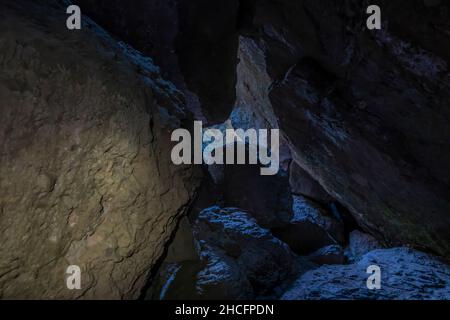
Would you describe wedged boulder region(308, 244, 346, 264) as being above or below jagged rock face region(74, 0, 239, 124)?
below

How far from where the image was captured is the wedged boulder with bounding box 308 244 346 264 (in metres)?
7.15

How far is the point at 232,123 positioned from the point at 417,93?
768cm

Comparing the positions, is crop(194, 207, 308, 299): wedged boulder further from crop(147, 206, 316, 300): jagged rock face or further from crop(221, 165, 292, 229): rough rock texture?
crop(221, 165, 292, 229): rough rock texture

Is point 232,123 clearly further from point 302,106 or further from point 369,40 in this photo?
point 369,40

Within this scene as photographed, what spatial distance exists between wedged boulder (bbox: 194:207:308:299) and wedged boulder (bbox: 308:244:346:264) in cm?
143

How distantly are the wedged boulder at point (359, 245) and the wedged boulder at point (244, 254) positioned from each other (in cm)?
425

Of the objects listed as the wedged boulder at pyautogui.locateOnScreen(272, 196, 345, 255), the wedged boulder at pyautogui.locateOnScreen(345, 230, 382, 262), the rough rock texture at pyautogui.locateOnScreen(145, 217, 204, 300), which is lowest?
the wedged boulder at pyautogui.locateOnScreen(345, 230, 382, 262)

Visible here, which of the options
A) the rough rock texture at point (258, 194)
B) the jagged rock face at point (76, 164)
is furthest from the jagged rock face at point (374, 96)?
the jagged rock face at point (76, 164)

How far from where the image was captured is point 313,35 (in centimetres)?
419

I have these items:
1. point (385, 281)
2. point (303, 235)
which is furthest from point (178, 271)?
point (303, 235)

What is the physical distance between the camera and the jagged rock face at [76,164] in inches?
76.0

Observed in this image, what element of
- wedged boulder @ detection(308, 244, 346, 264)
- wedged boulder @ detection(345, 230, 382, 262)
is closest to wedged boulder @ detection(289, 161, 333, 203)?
wedged boulder @ detection(345, 230, 382, 262)

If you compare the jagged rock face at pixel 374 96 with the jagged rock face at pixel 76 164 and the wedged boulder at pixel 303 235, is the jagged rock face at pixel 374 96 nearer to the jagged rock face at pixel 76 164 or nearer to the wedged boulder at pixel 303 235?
the wedged boulder at pixel 303 235

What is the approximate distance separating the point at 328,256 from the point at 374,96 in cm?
473
